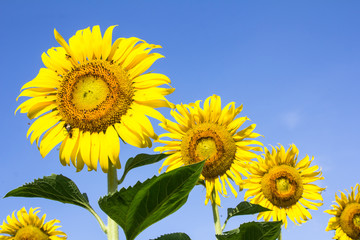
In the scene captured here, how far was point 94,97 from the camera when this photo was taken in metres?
4.60

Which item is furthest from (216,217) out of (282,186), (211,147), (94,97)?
(282,186)

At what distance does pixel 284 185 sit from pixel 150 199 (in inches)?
244

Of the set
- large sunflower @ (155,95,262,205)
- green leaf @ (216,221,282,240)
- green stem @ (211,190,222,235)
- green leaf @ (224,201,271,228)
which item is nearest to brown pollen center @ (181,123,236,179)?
large sunflower @ (155,95,262,205)

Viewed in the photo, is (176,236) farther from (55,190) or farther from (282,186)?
(282,186)

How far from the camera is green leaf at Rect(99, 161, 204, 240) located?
115 inches

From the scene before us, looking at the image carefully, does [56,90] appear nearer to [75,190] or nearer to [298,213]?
[75,190]

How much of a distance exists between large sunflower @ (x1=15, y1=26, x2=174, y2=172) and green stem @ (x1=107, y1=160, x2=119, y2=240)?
160 mm

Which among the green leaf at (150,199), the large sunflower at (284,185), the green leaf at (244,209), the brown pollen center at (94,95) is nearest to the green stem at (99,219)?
the green leaf at (150,199)

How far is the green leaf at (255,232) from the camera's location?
3771mm

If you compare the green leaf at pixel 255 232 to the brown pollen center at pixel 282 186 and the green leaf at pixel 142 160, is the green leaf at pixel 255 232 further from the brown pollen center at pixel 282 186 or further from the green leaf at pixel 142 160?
the brown pollen center at pixel 282 186

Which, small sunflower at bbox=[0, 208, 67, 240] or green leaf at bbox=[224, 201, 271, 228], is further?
small sunflower at bbox=[0, 208, 67, 240]

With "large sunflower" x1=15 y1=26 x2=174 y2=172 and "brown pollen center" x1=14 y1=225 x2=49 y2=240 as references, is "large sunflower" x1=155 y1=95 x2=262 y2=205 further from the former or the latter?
"brown pollen center" x1=14 y1=225 x2=49 y2=240

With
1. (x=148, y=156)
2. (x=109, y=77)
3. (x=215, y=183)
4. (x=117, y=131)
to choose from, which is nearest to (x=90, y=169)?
(x=117, y=131)

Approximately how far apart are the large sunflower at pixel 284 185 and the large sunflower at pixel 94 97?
15.2 ft
